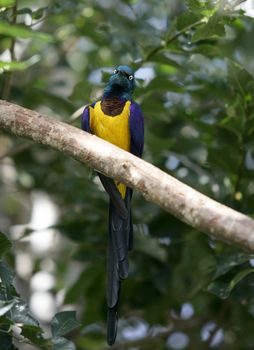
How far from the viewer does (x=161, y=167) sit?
16.5 ft

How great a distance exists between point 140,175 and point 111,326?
1075mm

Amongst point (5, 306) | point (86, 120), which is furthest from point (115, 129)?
point (5, 306)

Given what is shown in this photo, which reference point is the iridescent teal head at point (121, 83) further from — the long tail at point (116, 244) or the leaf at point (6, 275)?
the leaf at point (6, 275)

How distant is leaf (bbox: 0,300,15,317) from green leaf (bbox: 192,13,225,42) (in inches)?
70.4

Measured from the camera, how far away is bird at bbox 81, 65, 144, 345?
399 cm

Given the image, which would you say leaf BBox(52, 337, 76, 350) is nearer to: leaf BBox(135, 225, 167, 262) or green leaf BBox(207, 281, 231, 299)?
green leaf BBox(207, 281, 231, 299)

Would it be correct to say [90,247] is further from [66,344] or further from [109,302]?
[66,344]

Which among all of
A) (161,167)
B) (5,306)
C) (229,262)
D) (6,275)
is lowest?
(161,167)

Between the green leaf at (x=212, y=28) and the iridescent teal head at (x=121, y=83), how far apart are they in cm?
74

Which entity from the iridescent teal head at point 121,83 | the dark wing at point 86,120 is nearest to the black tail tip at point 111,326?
the dark wing at point 86,120

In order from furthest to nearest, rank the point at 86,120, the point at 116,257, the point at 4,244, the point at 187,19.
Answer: the point at 86,120 → the point at 187,19 → the point at 116,257 → the point at 4,244

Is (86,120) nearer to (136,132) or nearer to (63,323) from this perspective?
(136,132)

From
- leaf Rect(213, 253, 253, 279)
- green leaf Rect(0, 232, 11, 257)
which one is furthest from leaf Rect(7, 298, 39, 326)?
leaf Rect(213, 253, 253, 279)

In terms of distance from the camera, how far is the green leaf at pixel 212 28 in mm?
3798
